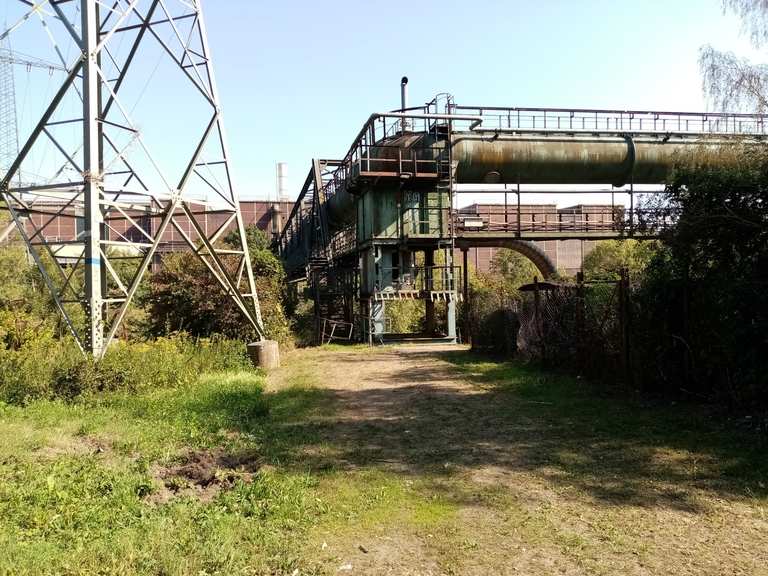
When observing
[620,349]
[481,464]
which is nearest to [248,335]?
[620,349]

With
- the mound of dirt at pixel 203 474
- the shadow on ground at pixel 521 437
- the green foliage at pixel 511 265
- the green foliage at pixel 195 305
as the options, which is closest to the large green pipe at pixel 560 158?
the green foliage at pixel 195 305

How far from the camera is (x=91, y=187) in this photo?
10914mm

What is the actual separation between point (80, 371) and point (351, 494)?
6607 mm

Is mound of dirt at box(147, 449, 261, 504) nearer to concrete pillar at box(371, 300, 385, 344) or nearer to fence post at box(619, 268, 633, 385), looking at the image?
fence post at box(619, 268, 633, 385)

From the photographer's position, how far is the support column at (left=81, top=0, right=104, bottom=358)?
10.9 metres

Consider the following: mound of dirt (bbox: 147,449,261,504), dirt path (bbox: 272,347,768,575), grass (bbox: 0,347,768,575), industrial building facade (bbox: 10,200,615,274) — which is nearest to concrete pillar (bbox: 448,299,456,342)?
dirt path (bbox: 272,347,768,575)

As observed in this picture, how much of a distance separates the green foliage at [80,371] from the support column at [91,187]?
56cm

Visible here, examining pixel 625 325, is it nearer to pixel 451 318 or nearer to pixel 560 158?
pixel 451 318

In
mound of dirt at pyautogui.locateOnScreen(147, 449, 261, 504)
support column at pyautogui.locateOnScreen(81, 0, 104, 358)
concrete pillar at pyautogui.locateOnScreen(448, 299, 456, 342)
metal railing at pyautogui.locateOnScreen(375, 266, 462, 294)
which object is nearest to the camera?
mound of dirt at pyautogui.locateOnScreen(147, 449, 261, 504)

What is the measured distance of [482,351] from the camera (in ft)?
57.7

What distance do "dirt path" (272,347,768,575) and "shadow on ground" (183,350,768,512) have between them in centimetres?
3

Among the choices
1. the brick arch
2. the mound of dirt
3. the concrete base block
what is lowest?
the mound of dirt

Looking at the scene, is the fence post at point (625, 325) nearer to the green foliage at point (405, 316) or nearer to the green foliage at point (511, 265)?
the green foliage at point (405, 316)

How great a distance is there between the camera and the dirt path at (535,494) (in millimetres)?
4297
